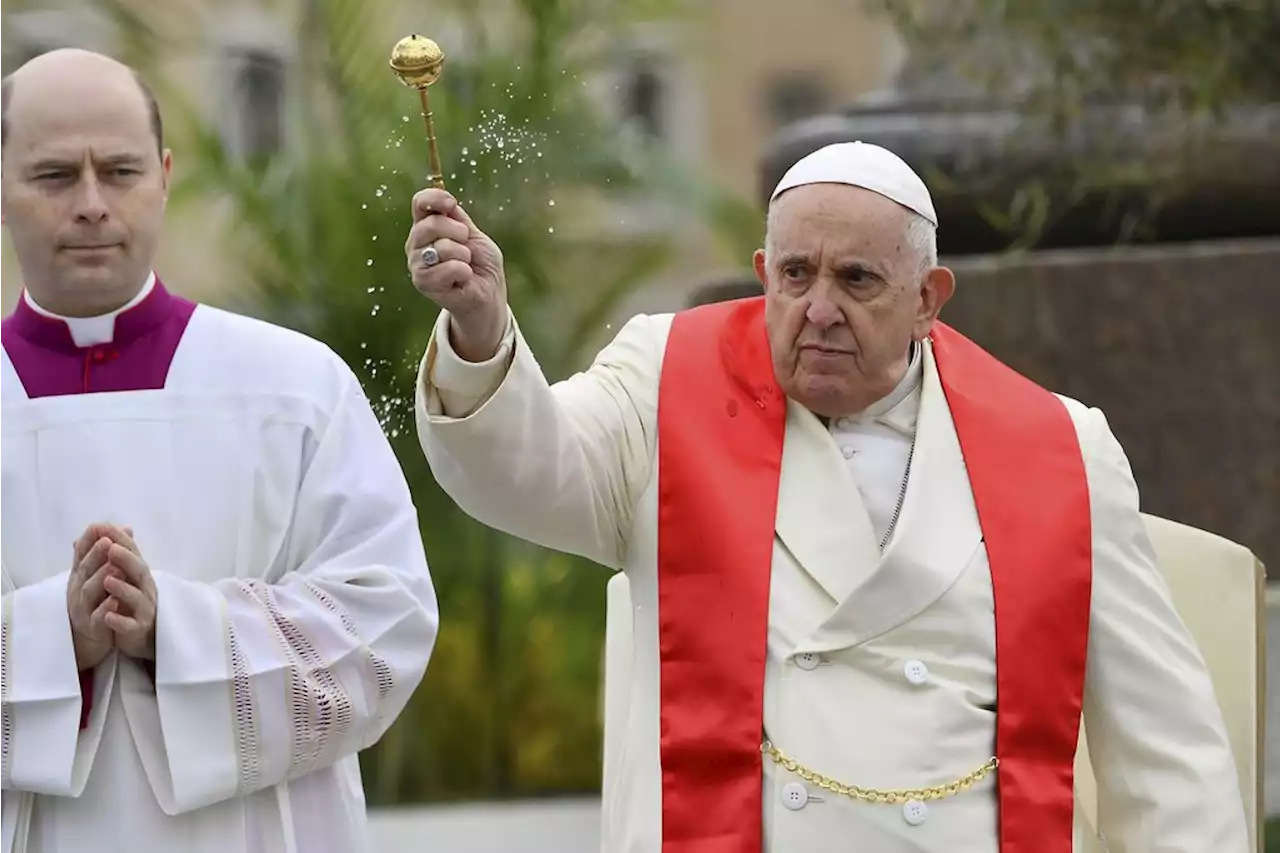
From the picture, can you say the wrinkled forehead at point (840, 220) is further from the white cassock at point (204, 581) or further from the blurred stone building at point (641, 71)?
the blurred stone building at point (641, 71)

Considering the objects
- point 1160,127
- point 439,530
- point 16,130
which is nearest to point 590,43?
point 439,530

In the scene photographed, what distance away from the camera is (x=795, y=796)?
360 cm

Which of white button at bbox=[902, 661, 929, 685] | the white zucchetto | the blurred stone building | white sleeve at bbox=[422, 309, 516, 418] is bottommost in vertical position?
white button at bbox=[902, 661, 929, 685]

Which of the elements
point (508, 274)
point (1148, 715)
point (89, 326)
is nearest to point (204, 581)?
point (89, 326)

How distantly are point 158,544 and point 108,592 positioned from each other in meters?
0.23

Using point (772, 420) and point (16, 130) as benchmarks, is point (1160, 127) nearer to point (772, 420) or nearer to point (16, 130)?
point (772, 420)

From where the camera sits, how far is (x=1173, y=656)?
380cm

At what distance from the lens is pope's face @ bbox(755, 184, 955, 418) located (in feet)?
11.9

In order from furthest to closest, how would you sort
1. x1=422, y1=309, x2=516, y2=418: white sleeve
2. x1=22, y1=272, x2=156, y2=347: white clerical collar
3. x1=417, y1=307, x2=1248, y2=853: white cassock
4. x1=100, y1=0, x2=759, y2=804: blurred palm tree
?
x1=100, y1=0, x2=759, y2=804: blurred palm tree
x1=22, y1=272, x2=156, y2=347: white clerical collar
x1=417, y1=307, x2=1248, y2=853: white cassock
x1=422, y1=309, x2=516, y2=418: white sleeve

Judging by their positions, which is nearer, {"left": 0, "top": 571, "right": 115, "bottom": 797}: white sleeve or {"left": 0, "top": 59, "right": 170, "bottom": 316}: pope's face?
{"left": 0, "top": 571, "right": 115, "bottom": 797}: white sleeve

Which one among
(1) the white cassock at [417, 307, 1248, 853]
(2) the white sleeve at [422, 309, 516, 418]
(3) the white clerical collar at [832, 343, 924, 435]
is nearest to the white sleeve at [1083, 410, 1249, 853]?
(1) the white cassock at [417, 307, 1248, 853]

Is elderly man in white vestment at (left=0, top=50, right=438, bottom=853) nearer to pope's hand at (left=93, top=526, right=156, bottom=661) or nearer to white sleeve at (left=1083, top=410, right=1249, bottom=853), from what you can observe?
pope's hand at (left=93, top=526, right=156, bottom=661)

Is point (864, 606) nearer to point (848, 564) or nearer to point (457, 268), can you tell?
point (848, 564)

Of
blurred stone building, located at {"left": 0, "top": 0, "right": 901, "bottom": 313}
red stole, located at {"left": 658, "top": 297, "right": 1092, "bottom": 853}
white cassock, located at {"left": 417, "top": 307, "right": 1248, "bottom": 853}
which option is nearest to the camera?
white cassock, located at {"left": 417, "top": 307, "right": 1248, "bottom": 853}
